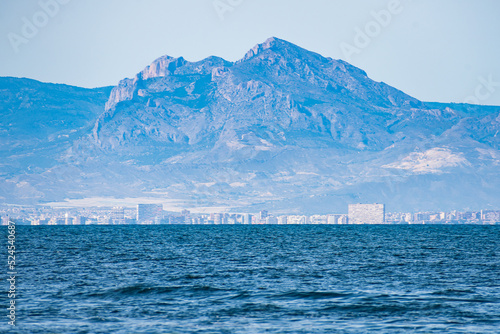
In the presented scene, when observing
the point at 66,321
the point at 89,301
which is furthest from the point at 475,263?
the point at 66,321

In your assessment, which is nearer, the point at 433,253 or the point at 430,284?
the point at 430,284

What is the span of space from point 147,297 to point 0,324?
15758mm

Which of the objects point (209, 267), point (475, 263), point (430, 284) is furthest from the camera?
point (475, 263)

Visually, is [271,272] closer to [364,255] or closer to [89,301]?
[89,301]

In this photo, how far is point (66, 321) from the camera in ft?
184

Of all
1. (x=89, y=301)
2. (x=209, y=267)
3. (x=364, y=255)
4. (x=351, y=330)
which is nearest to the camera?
(x=351, y=330)

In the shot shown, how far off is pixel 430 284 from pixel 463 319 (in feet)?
66.0

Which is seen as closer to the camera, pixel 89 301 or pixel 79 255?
pixel 89 301

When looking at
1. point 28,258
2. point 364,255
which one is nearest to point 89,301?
point 28,258

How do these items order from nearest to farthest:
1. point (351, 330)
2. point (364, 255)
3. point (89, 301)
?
point (351, 330), point (89, 301), point (364, 255)

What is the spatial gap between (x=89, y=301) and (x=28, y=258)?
52.2 meters

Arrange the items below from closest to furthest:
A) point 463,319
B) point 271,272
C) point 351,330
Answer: point 351,330 → point 463,319 → point 271,272

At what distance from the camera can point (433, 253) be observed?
417 feet

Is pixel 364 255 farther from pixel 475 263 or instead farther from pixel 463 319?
pixel 463 319
